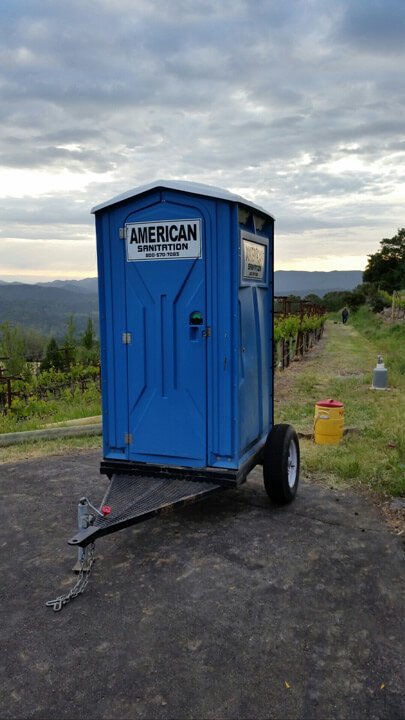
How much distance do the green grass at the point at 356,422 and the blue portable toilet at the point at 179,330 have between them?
1.39 m

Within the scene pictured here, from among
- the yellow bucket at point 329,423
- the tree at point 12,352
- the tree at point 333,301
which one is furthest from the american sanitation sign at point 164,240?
the tree at point 333,301

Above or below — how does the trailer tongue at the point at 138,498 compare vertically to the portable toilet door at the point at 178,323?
below

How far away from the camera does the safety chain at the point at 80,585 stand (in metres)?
3.72

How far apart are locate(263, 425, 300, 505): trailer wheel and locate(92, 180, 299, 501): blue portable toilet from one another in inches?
0.8

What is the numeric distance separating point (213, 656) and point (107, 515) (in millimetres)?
1501

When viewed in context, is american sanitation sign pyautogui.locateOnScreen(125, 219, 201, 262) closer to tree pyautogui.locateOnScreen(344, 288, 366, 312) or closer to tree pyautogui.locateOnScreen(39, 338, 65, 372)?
tree pyautogui.locateOnScreen(39, 338, 65, 372)

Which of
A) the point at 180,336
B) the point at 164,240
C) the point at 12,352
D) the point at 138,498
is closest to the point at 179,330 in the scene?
the point at 180,336

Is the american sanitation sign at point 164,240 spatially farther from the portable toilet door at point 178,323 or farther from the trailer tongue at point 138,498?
the trailer tongue at point 138,498

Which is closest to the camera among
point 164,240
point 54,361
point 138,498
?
point 138,498

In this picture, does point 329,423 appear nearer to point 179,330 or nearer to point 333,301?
point 179,330

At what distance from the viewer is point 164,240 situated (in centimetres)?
484

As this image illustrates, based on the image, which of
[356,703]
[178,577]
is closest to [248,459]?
[178,577]

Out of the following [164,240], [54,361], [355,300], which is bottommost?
[54,361]

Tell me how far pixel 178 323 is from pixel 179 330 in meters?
0.07
